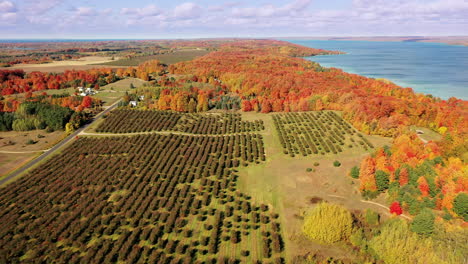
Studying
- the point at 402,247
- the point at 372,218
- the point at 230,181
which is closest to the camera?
the point at 402,247

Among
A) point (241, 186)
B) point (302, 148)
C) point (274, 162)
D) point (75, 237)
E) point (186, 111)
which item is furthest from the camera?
point (186, 111)

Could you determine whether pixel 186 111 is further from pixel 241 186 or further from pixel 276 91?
pixel 241 186

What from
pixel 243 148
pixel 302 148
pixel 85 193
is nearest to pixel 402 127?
pixel 302 148

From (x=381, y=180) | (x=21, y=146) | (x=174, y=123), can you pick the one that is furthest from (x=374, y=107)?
(x=21, y=146)

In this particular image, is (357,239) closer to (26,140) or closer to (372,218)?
(372,218)

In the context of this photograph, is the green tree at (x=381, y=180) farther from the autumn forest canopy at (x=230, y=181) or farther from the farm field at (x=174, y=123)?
the farm field at (x=174, y=123)

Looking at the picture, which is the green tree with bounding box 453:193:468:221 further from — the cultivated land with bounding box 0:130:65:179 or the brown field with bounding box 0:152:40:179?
the cultivated land with bounding box 0:130:65:179
